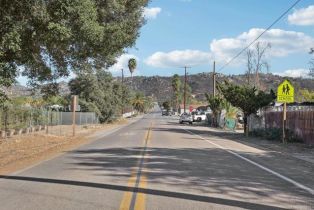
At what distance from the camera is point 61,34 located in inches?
674

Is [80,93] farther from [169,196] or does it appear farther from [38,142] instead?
[169,196]

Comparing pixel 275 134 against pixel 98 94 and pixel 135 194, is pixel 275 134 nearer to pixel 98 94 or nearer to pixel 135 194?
pixel 135 194

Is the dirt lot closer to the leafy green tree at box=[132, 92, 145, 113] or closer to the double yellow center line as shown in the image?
the double yellow center line

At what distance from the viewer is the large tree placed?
16.7 metres

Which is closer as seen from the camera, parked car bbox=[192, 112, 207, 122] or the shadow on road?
the shadow on road

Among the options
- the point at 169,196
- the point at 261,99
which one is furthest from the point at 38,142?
the point at 169,196

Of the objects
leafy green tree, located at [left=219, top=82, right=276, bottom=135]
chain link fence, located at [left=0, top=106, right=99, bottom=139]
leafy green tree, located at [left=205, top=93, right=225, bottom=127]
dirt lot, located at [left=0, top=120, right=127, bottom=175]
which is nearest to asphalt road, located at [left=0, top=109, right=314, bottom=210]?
dirt lot, located at [left=0, top=120, right=127, bottom=175]

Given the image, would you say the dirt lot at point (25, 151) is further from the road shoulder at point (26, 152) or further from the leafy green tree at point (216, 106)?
the leafy green tree at point (216, 106)

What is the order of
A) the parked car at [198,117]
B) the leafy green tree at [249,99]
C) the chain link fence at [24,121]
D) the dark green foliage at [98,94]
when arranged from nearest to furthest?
the chain link fence at [24,121] → the leafy green tree at [249,99] → the dark green foliage at [98,94] → the parked car at [198,117]

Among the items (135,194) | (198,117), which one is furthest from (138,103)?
(135,194)

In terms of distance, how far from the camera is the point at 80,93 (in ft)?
218

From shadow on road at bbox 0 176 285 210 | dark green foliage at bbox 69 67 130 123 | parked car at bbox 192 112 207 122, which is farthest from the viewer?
parked car at bbox 192 112 207 122

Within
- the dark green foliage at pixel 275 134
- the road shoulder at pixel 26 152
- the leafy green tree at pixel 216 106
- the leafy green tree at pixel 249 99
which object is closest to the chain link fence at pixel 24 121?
the road shoulder at pixel 26 152

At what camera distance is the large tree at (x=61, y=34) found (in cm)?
1672
